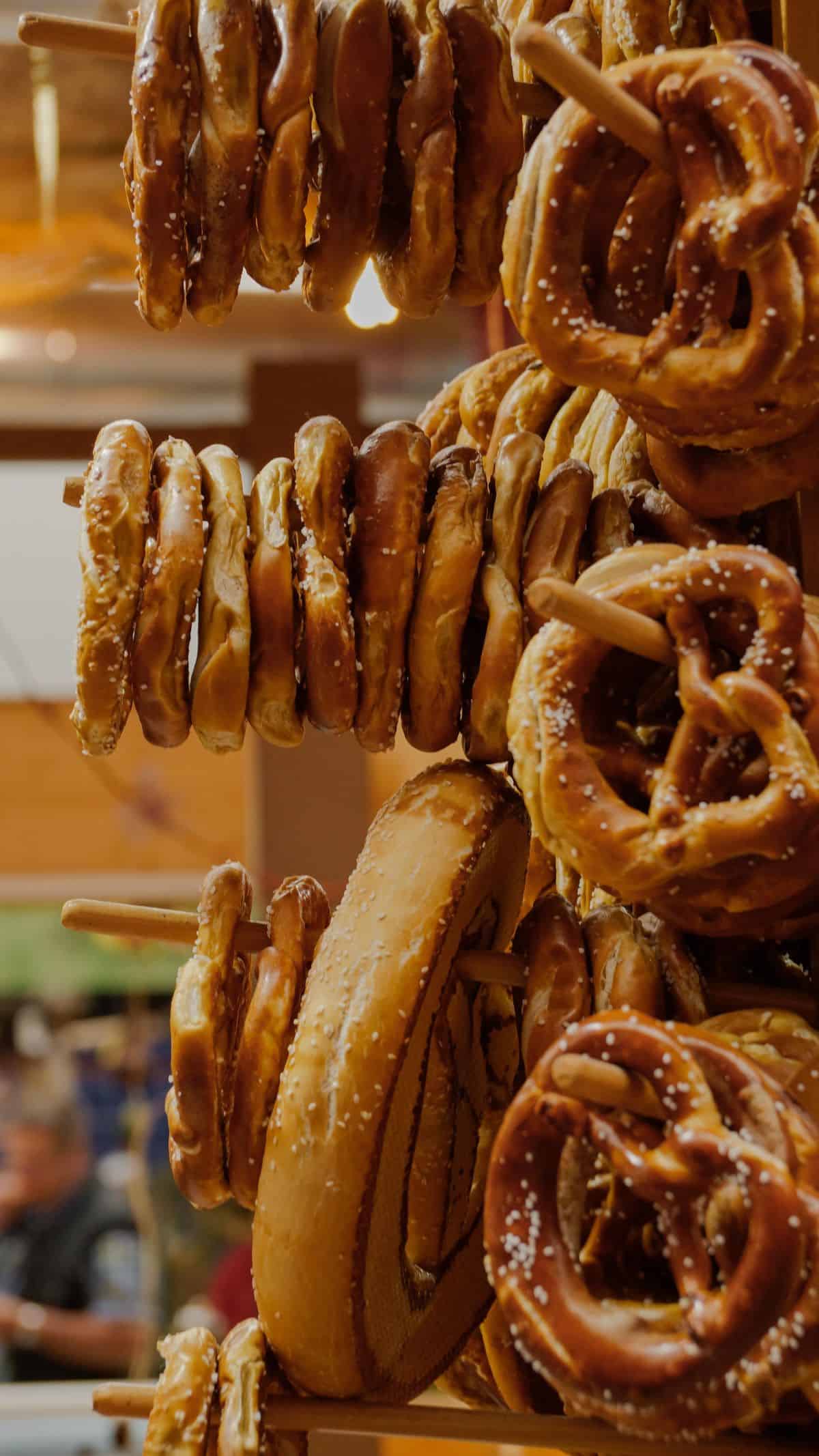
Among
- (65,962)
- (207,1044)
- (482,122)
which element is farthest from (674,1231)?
(65,962)

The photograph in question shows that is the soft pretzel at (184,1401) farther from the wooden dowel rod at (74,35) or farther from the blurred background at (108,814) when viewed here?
the blurred background at (108,814)

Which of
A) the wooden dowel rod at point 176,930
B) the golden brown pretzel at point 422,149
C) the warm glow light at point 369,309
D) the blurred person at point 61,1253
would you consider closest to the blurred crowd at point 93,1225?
the blurred person at point 61,1253

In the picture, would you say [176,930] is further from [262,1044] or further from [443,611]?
[443,611]

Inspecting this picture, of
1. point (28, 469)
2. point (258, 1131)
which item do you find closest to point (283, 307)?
point (28, 469)

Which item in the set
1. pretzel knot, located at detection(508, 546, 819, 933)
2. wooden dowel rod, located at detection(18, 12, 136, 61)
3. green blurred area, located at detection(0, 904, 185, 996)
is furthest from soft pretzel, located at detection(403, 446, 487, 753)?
green blurred area, located at detection(0, 904, 185, 996)

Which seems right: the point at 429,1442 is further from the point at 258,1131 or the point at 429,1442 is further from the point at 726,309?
the point at 726,309
